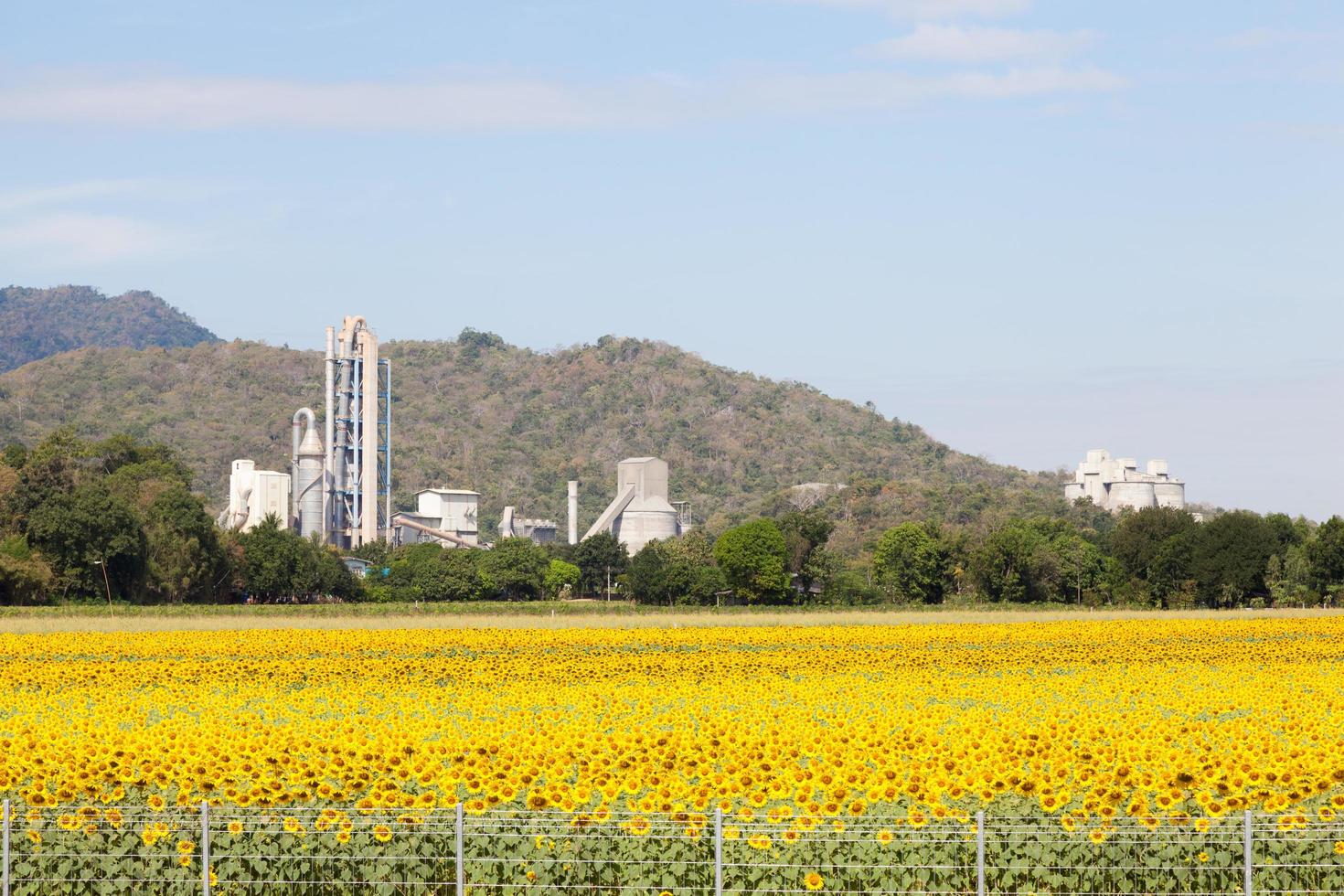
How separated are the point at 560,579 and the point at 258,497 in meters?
30.8

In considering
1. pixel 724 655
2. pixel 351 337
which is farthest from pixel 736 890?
pixel 351 337

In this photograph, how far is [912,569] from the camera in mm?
126625

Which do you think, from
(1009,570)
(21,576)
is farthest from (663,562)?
(21,576)

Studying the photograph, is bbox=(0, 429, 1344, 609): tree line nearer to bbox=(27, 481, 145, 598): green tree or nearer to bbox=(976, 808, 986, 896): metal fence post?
bbox=(27, 481, 145, 598): green tree

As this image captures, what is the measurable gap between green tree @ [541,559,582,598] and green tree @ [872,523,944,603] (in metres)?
28.7

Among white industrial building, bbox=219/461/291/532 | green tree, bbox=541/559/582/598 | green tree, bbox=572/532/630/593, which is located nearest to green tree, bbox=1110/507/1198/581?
green tree, bbox=572/532/630/593

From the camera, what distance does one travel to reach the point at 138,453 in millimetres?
161125

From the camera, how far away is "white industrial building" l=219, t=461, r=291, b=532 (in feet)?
486

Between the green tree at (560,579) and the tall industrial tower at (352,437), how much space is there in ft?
59.0

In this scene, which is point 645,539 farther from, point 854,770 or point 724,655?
point 854,770

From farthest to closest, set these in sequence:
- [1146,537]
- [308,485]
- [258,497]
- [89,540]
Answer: [258,497] < [308,485] < [1146,537] < [89,540]

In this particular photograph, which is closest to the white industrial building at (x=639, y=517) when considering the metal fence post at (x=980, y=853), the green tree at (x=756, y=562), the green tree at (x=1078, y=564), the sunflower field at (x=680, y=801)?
the green tree at (x=756, y=562)

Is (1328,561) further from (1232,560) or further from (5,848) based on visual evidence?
(5,848)

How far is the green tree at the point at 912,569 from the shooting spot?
12625 centimetres
